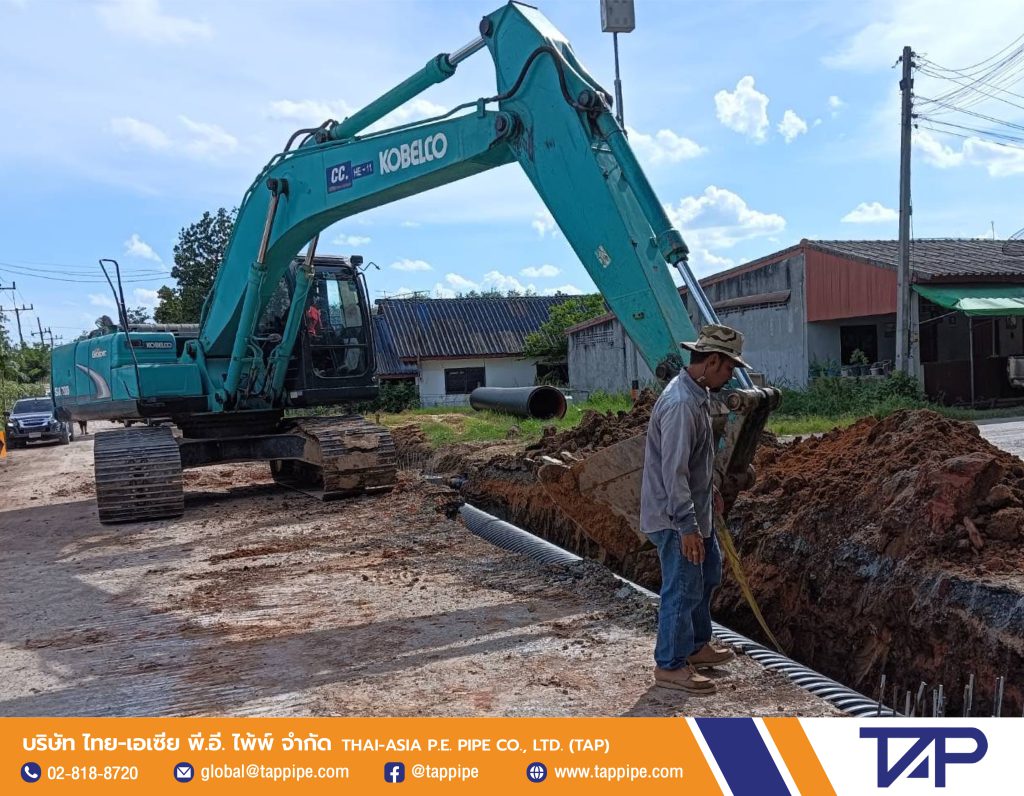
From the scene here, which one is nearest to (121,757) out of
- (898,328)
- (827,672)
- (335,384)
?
(827,672)

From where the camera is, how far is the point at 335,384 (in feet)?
36.6

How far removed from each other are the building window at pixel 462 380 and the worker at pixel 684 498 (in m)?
28.0

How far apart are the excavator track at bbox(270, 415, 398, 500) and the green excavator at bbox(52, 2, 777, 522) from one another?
25 millimetres

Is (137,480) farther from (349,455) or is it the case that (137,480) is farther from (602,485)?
(602,485)

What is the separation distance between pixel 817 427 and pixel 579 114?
399 inches

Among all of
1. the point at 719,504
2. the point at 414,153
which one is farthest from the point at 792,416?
the point at 719,504

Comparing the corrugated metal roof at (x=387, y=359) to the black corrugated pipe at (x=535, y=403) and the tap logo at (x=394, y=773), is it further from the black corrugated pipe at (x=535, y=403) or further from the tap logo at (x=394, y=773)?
the tap logo at (x=394, y=773)

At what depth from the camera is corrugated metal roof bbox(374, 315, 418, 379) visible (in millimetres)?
31844

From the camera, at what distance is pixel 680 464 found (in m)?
4.00

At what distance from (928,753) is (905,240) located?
1674cm

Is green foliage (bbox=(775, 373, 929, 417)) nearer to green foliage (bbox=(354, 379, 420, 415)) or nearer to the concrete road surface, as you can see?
the concrete road surface

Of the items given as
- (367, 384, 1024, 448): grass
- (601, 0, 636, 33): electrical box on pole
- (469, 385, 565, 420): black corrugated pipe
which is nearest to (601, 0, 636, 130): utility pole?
(601, 0, 636, 33): electrical box on pole

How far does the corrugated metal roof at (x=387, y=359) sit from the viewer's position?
104 ft

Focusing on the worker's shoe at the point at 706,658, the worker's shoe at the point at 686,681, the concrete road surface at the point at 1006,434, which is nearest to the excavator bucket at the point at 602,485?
the worker's shoe at the point at 706,658
